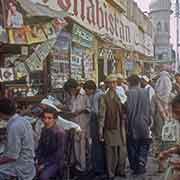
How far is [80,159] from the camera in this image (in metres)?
7.16

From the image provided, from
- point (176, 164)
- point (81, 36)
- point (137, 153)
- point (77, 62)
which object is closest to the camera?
point (176, 164)

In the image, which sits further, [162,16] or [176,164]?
[162,16]

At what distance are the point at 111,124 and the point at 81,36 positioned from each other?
9.88 feet

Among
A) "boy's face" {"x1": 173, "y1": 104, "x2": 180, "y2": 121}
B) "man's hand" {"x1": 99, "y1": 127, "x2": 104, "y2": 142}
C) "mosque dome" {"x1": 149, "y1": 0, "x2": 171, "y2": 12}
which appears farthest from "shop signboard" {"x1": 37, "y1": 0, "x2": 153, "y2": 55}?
"mosque dome" {"x1": 149, "y1": 0, "x2": 171, "y2": 12}

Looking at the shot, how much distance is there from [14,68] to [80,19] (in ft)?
9.41

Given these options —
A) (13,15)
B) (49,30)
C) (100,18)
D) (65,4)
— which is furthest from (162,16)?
(13,15)

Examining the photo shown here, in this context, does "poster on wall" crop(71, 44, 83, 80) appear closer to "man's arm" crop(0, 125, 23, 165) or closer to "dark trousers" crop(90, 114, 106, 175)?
"dark trousers" crop(90, 114, 106, 175)

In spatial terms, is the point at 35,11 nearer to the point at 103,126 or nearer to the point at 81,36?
the point at 103,126

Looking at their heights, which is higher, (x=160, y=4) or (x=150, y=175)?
(x=160, y=4)

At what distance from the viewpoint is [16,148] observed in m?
4.58

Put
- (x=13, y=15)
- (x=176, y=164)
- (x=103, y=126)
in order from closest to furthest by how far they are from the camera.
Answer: (x=176, y=164), (x=13, y=15), (x=103, y=126)

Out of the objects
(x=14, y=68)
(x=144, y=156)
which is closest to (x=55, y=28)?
(x=14, y=68)

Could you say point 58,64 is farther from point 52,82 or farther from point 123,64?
point 123,64

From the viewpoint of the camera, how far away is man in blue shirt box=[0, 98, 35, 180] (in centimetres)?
457
